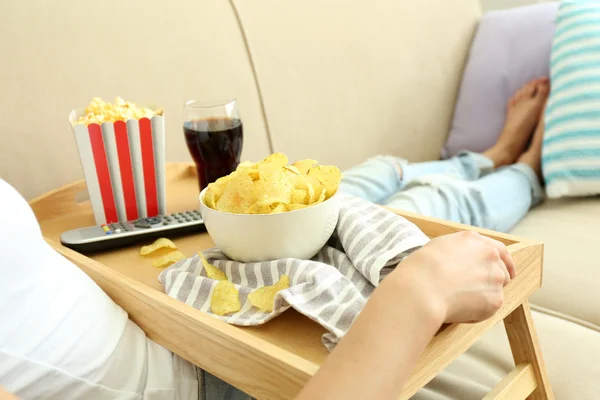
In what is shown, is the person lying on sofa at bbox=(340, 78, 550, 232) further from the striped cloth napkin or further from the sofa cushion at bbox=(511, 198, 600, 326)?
the striped cloth napkin

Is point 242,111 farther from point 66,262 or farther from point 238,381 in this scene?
point 238,381

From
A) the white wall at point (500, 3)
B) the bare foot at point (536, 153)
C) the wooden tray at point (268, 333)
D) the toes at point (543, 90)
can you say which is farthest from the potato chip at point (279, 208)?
the white wall at point (500, 3)

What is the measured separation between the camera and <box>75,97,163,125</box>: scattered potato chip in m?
0.82

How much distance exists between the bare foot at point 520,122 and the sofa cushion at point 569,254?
23cm

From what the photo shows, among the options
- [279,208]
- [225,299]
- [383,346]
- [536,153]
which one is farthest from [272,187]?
[536,153]

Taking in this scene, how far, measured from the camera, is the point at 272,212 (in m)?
0.61

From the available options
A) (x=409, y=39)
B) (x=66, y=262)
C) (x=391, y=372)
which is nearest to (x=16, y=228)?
(x=66, y=262)

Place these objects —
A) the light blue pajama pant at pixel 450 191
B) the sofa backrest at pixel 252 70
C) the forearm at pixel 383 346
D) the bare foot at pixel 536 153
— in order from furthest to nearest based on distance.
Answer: the bare foot at pixel 536 153
the light blue pajama pant at pixel 450 191
the sofa backrest at pixel 252 70
the forearm at pixel 383 346

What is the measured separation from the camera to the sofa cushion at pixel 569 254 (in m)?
0.92

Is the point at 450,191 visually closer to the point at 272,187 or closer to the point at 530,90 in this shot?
the point at 530,90

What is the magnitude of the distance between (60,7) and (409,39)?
90 centimetres

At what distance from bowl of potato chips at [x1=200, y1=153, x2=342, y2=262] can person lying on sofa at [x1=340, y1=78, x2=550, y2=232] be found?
44 cm

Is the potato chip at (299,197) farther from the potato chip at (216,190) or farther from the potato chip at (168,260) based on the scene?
the potato chip at (168,260)

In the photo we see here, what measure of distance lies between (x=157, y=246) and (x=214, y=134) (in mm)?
197
